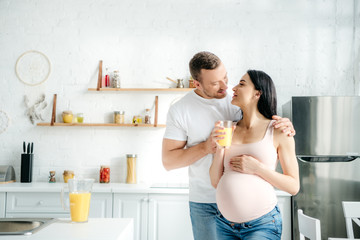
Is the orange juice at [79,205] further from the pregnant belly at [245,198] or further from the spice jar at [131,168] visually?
the spice jar at [131,168]

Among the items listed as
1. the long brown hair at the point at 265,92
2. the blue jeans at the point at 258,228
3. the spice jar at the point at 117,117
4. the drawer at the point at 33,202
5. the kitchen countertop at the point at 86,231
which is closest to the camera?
the kitchen countertop at the point at 86,231

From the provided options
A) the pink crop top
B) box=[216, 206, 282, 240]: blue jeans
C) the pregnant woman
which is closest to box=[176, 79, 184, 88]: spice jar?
the pregnant woman

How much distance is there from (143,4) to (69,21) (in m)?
0.86

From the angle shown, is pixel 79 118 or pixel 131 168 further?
pixel 79 118

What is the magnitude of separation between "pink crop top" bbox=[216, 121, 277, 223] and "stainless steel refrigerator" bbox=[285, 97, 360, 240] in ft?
5.37

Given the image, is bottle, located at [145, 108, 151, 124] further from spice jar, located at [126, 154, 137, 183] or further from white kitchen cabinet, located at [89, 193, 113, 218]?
white kitchen cabinet, located at [89, 193, 113, 218]

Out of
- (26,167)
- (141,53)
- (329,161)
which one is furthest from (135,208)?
(329,161)

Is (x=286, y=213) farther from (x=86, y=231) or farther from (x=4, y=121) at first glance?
(x=4, y=121)

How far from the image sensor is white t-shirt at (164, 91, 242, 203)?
190cm

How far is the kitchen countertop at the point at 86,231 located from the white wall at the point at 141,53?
7.44 ft

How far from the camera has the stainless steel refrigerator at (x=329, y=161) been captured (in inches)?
122

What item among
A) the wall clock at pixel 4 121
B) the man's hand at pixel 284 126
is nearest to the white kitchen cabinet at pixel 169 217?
the man's hand at pixel 284 126

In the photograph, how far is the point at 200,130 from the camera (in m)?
1.93

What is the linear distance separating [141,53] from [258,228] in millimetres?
2751
